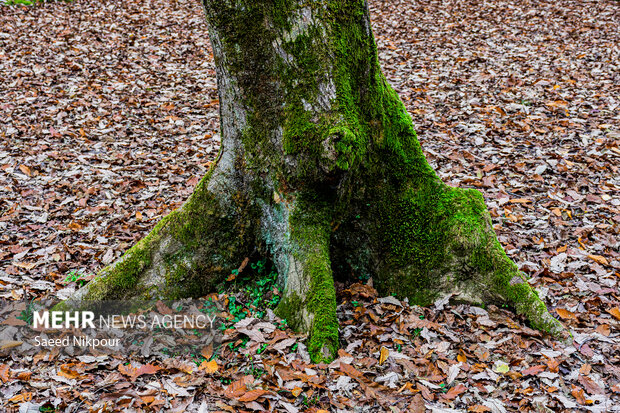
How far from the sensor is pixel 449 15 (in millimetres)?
11953

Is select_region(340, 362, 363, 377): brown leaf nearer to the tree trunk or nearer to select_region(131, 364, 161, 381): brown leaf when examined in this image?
the tree trunk

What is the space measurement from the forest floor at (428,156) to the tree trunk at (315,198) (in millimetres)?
275

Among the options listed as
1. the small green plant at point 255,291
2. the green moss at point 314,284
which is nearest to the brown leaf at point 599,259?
the green moss at point 314,284

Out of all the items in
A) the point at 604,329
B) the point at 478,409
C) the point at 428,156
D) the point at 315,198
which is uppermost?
the point at 428,156

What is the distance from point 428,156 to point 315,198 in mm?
3311

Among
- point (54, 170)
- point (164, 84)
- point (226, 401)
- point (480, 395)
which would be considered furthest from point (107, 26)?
point (480, 395)

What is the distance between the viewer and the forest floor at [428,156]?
3174 millimetres

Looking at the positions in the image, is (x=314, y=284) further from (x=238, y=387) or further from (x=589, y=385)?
(x=589, y=385)

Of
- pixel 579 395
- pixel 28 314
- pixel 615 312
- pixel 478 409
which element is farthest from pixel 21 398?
pixel 615 312

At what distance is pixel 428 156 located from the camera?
655cm

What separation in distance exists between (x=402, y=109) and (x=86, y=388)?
10.7 ft

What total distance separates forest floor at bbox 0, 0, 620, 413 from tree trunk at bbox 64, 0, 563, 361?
0.90ft

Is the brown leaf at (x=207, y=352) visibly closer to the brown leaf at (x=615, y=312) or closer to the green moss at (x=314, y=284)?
the green moss at (x=314, y=284)

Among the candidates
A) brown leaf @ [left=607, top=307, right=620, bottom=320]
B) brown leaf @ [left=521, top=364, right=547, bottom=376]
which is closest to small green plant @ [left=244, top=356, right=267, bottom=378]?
brown leaf @ [left=521, top=364, right=547, bottom=376]
